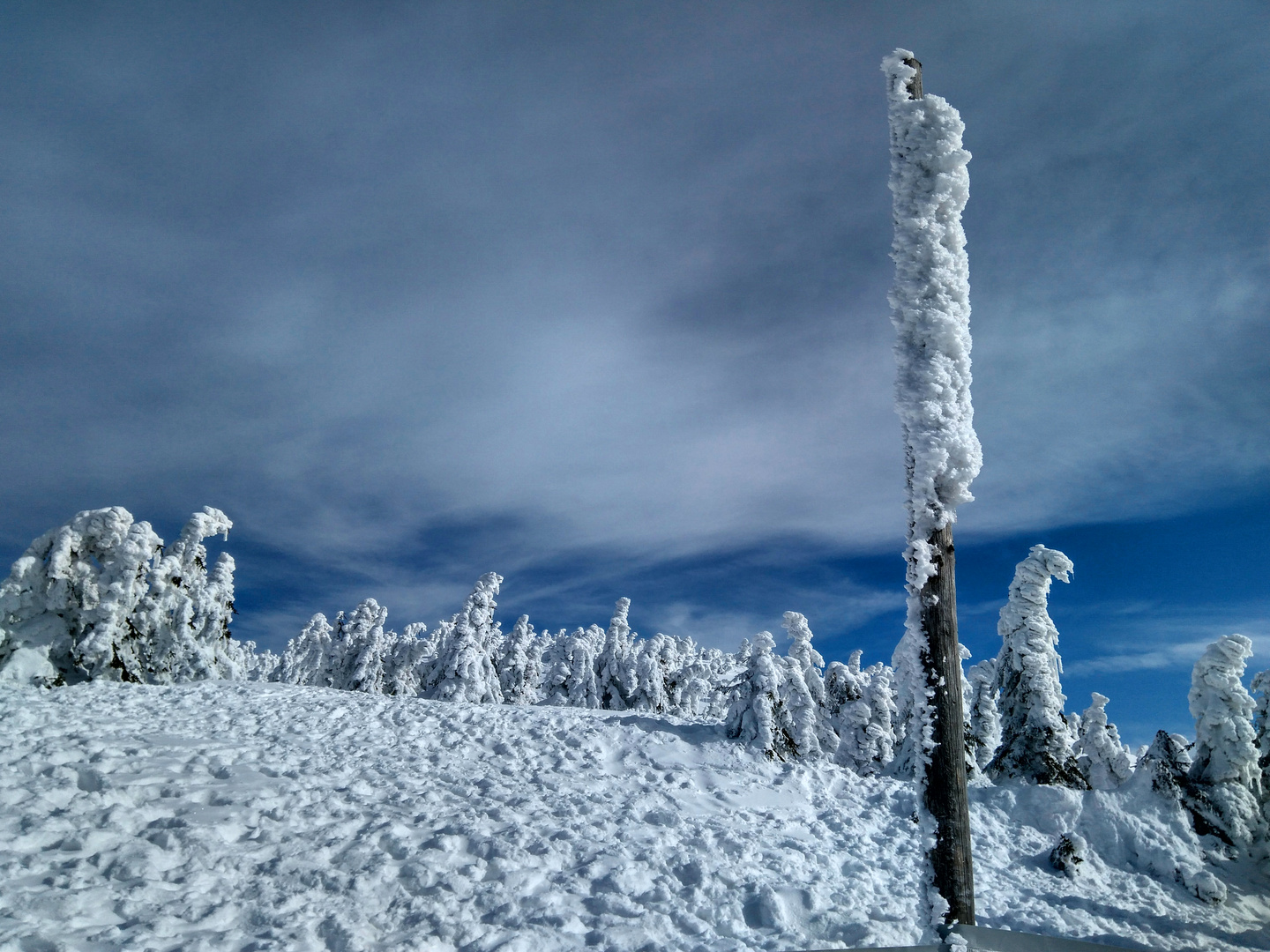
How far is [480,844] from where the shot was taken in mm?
9820

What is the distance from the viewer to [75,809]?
9.33m

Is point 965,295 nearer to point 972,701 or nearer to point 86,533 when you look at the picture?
point 972,701

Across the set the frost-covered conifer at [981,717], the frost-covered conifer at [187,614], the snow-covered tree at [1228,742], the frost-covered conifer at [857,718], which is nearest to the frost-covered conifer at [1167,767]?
the snow-covered tree at [1228,742]

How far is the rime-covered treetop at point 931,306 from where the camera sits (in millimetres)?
5910

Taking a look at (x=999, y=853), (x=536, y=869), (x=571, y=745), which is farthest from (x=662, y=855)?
(x=999, y=853)

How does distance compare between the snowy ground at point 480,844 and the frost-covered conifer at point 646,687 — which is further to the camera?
the frost-covered conifer at point 646,687

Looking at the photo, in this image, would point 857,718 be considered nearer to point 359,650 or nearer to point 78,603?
point 78,603

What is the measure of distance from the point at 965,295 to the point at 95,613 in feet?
84.3

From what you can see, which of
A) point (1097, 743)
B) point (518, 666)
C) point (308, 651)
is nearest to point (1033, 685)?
point (1097, 743)

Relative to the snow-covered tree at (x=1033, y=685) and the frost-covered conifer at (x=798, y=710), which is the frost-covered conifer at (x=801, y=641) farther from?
the snow-covered tree at (x=1033, y=685)

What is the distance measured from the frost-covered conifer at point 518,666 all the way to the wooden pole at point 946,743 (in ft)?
163

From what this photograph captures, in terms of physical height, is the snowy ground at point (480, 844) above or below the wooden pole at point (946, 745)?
below

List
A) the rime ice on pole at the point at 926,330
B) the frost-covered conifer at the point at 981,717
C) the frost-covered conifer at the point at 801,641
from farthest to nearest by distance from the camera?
the frost-covered conifer at the point at 801,641
the frost-covered conifer at the point at 981,717
the rime ice on pole at the point at 926,330

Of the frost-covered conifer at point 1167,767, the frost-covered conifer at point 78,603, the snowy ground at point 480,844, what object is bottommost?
the snowy ground at point 480,844
